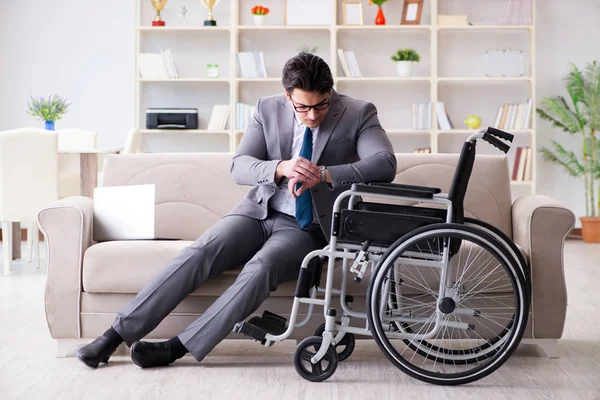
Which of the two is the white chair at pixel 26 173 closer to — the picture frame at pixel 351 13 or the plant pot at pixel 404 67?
the picture frame at pixel 351 13

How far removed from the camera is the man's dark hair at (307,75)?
251 centimetres

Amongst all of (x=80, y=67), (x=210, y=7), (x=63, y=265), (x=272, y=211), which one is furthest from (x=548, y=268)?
(x=80, y=67)

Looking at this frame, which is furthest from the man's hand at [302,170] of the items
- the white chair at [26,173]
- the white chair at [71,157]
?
the white chair at [71,157]

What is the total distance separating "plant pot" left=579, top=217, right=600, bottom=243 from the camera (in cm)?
636

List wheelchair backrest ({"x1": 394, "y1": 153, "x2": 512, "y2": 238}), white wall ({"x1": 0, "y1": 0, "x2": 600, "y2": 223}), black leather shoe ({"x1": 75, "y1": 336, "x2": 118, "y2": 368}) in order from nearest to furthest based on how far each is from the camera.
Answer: black leather shoe ({"x1": 75, "y1": 336, "x2": 118, "y2": 368}) < wheelchair backrest ({"x1": 394, "y1": 153, "x2": 512, "y2": 238}) < white wall ({"x1": 0, "y1": 0, "x2": 600, "y2": 223})

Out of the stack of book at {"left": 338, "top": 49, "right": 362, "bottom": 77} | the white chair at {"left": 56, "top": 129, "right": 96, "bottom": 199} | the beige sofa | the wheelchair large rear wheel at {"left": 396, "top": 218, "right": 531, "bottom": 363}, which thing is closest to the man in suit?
the beige sofa

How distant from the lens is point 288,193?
106 inches

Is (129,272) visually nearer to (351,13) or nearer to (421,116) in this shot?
(421,116)

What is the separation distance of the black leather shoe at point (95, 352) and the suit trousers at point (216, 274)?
6cm

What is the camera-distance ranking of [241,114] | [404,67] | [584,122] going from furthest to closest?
[241,114]
[404,67]
[584,122]

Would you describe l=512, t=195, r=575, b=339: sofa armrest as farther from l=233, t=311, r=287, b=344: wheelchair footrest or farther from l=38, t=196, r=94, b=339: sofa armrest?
l=38, t=196, r=94, b=339: sofa armrest

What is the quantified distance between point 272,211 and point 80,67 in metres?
4.57

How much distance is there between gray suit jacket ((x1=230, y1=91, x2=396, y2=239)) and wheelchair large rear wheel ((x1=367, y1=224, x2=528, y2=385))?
1.02 ft

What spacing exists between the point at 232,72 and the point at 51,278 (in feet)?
13.4
